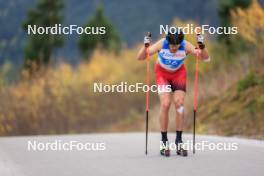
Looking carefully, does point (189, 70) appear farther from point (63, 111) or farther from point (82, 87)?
point (63, 111)

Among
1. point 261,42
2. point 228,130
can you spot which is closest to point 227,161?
point 228,130

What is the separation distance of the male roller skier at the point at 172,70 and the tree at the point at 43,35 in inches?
2518

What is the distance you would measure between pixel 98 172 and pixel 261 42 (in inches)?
620

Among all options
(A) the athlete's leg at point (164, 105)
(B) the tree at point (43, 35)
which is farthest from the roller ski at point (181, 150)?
(B) the tree at point (43, 35)

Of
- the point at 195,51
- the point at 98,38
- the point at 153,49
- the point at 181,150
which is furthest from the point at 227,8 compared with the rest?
the point at 181,150

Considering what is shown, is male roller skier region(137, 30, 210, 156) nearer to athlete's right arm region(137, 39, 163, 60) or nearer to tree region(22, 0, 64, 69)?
athlete's right arm region(137, 39, 163, 60)

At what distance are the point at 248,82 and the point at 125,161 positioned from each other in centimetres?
1080

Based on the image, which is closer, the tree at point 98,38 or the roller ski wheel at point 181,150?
the roller ski wheel at point 181,150

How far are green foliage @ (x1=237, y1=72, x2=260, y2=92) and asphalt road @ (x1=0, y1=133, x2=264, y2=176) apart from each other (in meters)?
6.65

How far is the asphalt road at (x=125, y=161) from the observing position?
32.4 ft

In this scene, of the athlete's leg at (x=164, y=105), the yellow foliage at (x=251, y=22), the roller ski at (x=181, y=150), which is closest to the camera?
the roller ski at (x=181, y=150)

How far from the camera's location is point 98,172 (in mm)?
9898

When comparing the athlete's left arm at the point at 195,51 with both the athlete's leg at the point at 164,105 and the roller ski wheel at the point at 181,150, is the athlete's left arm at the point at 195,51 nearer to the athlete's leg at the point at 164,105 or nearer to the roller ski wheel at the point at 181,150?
the athlete's leg at the point at 164,105

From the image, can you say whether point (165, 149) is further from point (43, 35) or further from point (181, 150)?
point (43, 35)
